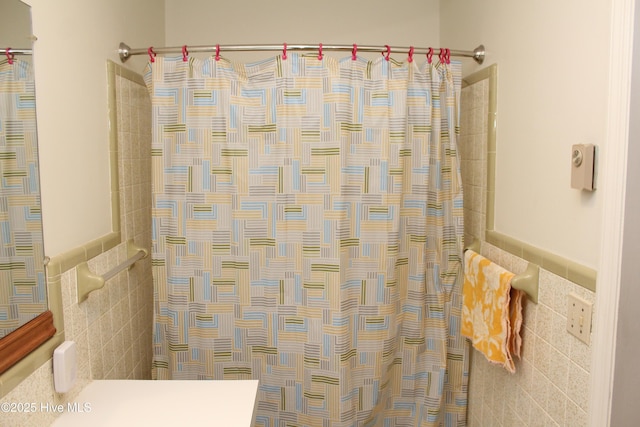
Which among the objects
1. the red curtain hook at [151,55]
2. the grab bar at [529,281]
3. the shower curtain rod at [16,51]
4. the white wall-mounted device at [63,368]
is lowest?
the white wall-mounted device at [63,368]

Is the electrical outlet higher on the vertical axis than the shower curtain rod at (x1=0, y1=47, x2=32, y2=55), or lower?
lower

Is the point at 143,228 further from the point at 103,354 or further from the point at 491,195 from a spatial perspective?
the point at 491,195

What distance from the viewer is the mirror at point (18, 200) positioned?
1.02 meters

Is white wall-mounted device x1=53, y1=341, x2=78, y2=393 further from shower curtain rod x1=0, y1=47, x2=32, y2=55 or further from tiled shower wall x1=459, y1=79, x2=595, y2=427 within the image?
tiled shower wall x1=459, y1=79, x2=595, y2=427

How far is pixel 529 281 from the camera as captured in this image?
4.64 ft

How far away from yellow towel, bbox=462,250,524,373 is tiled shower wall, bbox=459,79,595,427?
4 cm

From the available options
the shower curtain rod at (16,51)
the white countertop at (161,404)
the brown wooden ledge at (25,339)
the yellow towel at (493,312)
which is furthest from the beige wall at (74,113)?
the yellow towel at (493,312)

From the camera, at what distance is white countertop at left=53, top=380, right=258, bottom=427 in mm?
1214

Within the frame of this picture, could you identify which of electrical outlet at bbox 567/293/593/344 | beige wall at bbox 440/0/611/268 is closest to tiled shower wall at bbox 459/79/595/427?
electrical outlet at bbox 567/293/593/344

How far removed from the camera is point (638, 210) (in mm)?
1027

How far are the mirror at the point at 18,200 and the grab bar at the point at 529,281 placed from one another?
1.39 m

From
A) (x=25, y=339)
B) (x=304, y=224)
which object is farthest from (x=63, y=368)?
(x=304, y=224)

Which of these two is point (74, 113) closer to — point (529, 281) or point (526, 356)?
point (529, 281)

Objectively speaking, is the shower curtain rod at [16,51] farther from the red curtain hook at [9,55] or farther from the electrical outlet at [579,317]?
the electrical outlet at [579,317]
